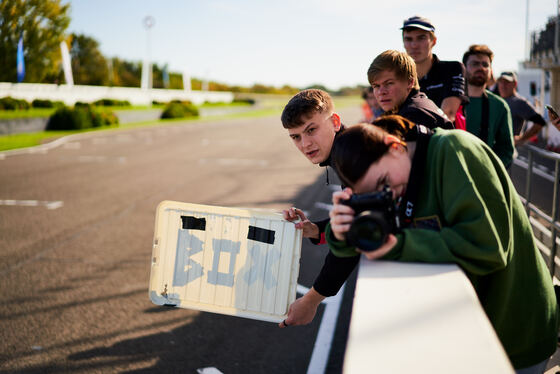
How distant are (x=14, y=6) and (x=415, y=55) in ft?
134

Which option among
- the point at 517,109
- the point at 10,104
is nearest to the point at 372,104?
the point at 517,109

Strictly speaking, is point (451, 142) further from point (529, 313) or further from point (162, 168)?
point (162, 168)

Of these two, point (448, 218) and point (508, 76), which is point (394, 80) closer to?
point (448, 218)

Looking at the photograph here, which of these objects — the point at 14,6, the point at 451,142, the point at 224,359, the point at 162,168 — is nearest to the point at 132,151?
the point at 162,168

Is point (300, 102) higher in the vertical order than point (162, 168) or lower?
higher

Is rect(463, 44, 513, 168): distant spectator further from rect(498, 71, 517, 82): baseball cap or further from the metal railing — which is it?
rect(498, 71, 517, 82): baseball cap

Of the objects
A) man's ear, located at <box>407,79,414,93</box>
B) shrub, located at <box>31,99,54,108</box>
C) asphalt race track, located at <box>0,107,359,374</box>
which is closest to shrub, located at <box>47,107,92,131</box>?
shrub, located at <box>31,99,54,108</box>

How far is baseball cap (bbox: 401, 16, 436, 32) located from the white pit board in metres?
2.21

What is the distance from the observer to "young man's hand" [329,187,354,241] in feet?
4.86

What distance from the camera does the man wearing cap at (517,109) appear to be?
6.11 meters

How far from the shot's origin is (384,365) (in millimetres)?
1059

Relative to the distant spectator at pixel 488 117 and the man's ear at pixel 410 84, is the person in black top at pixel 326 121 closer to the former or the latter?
the man's ear at pixel 410 84

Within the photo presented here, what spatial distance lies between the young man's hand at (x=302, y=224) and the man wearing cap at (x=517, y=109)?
4419 millimetres

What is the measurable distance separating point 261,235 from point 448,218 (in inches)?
47.5
